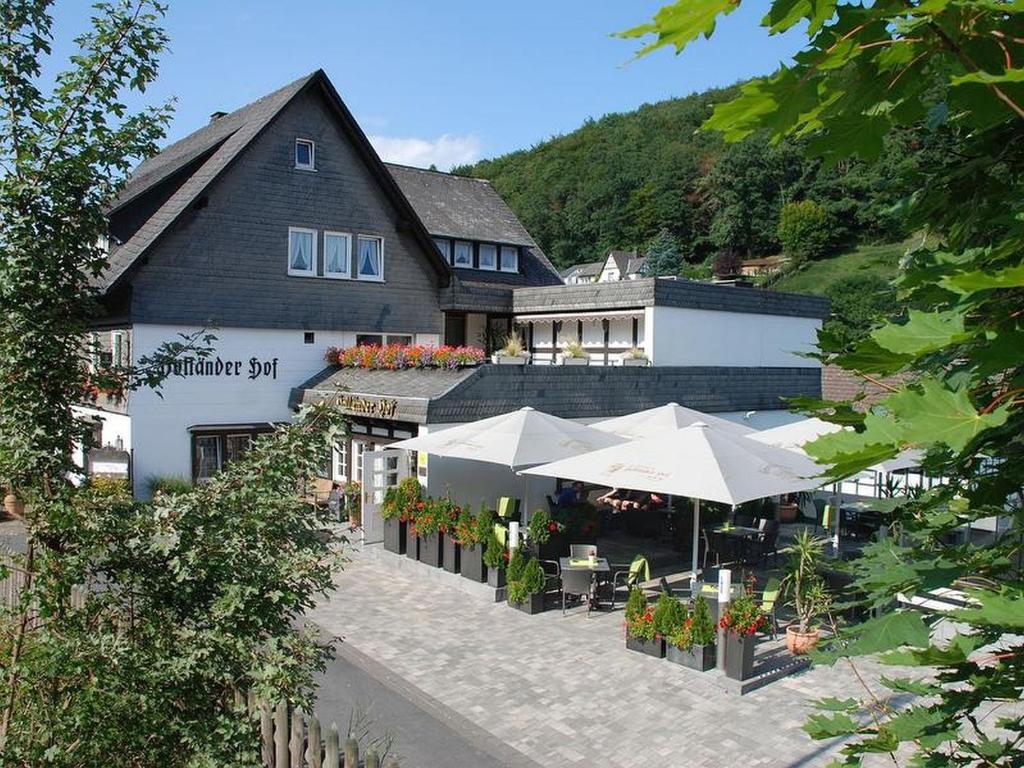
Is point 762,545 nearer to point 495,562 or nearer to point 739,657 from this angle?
point 495,562

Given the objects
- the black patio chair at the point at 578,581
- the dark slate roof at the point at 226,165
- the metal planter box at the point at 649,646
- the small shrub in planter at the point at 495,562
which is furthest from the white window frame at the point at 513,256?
the metal planter box at the point at 649,646

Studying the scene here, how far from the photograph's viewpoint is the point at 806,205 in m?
81.4

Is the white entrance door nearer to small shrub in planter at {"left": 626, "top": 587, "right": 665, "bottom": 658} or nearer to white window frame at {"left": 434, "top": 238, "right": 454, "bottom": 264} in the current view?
small shrub in planter at {"left": 626, "top": 587, "right": 665, "bottom": 658}

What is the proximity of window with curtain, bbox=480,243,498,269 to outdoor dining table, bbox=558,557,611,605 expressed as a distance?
18.7 m

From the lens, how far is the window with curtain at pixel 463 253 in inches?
1163

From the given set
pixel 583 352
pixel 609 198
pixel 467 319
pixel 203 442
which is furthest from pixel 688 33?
pixel 609 198

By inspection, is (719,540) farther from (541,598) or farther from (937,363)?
(937,363)

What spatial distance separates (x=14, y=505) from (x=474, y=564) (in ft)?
32.5

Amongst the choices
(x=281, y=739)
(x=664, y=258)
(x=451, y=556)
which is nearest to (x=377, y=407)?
(x=451, y=556)

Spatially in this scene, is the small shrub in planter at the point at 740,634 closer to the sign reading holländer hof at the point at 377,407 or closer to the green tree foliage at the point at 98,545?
the green tree foliage at the point at 98,545

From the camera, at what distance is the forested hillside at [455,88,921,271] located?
8856cm

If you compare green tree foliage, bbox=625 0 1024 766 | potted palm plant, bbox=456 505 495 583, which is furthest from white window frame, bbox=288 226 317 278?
green tree foliage, bbox=625 0 1024 766

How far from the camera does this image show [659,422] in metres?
16.6

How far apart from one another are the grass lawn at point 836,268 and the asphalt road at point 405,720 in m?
63.0
